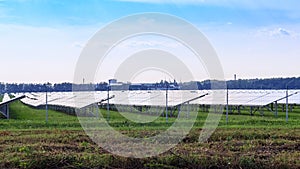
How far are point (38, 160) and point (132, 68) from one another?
3175mm

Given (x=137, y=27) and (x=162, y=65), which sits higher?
(x=137, y=27)

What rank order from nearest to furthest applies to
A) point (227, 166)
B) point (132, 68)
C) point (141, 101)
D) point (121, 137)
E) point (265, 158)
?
point (227, 166)
point (265, 158)
point (132, 68)
point (121, 137)
point (141, 101)

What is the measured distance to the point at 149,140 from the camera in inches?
473

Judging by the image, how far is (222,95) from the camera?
2880 cm

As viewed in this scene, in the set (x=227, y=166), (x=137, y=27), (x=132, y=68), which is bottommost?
(x=227, y=166)

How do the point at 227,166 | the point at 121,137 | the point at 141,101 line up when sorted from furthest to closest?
the point at 141,101
the point at 121,137
the point at 227,166

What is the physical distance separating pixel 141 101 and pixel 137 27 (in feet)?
63.0

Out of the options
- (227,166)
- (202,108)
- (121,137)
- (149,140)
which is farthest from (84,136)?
(202,108)

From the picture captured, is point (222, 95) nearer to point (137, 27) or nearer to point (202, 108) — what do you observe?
point (202, 108)

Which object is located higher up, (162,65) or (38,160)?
(162,65)

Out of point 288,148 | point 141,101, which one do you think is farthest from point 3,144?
point 141,101

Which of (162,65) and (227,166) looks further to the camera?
(162,65)

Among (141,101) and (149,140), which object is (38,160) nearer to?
(149,140)

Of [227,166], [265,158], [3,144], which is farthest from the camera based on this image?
[3,144]
